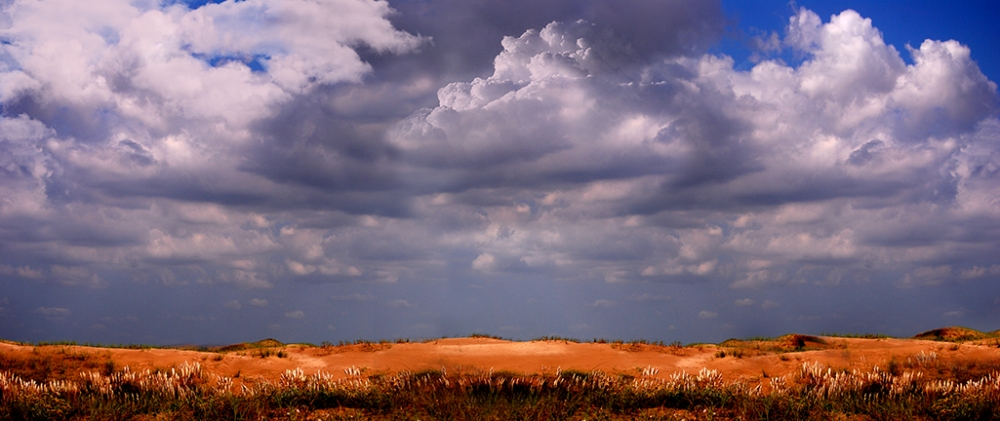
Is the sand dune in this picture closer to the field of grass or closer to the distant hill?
the field of grass

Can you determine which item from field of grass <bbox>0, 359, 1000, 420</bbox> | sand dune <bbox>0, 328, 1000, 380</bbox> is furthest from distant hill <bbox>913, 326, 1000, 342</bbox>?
field of grass <bbox>0, 359, 1000, 420</bbox>

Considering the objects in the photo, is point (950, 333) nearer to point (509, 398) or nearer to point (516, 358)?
point (516, 358)

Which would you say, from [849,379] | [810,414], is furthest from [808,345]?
[810,414]

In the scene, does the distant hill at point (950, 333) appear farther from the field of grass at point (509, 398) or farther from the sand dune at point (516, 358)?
the field of grass at point (509, 398)

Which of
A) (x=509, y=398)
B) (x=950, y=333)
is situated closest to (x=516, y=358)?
(x=509, y=398)

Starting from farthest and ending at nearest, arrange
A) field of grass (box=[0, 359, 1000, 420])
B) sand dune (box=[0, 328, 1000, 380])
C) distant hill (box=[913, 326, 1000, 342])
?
distant hill (box=[913, 326, 1000, 342]) → sand dune (box=[0, 328, 1000, 380]) → field of grass (box=[0, 359, 1000, 420])

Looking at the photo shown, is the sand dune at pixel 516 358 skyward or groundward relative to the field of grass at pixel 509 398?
skyward

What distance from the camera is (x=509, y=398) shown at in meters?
16.6

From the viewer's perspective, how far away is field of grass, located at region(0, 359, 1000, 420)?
16.6 metres

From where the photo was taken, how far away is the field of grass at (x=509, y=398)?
1659 centimetres

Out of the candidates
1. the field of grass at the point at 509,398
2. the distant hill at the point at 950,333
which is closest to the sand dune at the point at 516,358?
the field of grass at the point at 509,398

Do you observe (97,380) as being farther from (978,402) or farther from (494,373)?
(978,402)

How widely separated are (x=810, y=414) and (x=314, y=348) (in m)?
16.3

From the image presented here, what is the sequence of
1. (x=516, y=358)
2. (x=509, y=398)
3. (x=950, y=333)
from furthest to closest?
(x=950, y=333)
(x=516, y=358)
(x=509, y=398)
